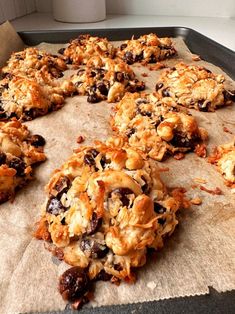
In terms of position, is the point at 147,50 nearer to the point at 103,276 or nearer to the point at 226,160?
the point at 226,160

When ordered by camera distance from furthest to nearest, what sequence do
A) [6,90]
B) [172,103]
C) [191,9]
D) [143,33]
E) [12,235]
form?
1. [191,9]
2. [143,33]
3. [6,90]
4. [172,103]
5. [12,235]

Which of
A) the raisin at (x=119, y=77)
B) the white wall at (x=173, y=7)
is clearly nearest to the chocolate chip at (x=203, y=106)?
the raisin at (x=119, y=77)

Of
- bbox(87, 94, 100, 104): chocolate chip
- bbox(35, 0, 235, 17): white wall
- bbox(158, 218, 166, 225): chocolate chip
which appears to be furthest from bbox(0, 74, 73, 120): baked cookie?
bbox(35, 0, 235, 17): white wall

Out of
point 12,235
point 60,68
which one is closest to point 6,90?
point 60,68

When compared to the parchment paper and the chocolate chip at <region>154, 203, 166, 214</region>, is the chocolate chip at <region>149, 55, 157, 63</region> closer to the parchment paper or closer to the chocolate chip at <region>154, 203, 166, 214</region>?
the parchment paper

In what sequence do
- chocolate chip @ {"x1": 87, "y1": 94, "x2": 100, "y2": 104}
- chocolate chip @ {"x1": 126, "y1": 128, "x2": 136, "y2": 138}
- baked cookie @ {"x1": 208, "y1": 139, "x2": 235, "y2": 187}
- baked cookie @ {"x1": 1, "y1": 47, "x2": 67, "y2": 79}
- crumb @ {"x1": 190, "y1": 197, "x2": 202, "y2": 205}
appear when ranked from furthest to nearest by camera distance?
baked cookie @ {"x1": 1, "y1": 47, "x2": 67, "y2": 79} < chocolate chip @ {"x1": 87, "y1": 94, "x2": 100, "y2": 104} < chocolate chip @ {"x1": 126, "y1": 128, "x2": 136, "y2": 138} < baked cookie @ {"x1": 208, "y1": 139, "x2": 235, "y2": 187} < crumb @ {"x1": 190, "y1": 197, "x2": 202, "y2": 205}

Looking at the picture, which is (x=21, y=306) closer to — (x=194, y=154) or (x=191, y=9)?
(x=194, y=154)
